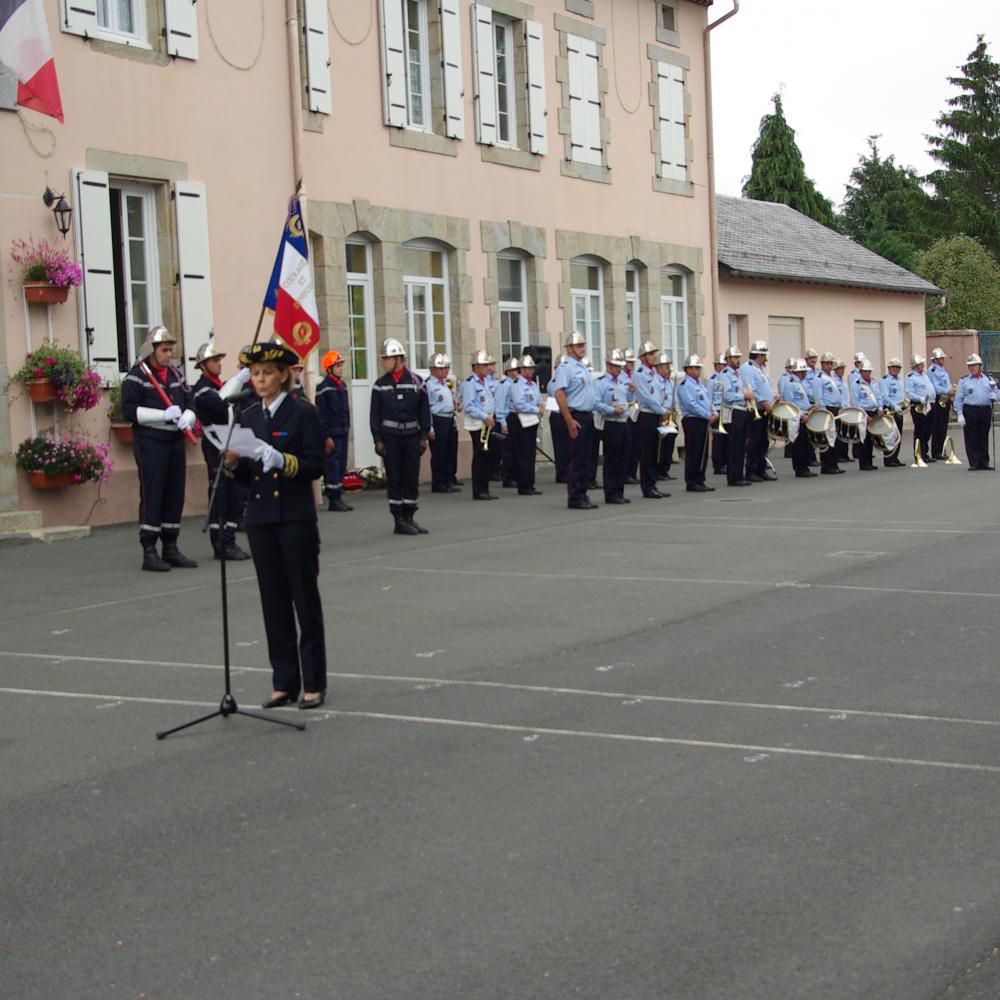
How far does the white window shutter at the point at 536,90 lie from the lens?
25469 mm

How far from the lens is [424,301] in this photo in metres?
23.7

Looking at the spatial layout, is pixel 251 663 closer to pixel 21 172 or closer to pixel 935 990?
pixel 935 990

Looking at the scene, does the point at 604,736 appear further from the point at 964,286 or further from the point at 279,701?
the point at 964,286

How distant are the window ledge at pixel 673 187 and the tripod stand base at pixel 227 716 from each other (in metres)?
22.7

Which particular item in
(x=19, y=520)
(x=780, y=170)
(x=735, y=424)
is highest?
(x=780, y=170)

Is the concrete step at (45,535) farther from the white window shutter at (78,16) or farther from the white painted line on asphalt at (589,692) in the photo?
the white painted line on asphalt at (589,692)

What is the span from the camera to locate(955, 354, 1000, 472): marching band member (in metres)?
23.9

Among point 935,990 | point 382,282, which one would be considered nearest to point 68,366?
point 382,282

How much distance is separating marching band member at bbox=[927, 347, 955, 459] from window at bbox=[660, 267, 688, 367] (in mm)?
4921

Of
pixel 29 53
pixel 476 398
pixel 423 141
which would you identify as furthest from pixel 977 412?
pixel 29 53

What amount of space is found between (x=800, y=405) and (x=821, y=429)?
609mm

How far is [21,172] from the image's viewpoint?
16.6m

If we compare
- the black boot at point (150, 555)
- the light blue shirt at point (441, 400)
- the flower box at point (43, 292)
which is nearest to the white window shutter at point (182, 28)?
the flower box at point (43, 292)

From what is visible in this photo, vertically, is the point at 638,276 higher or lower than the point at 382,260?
higher
